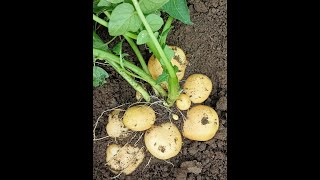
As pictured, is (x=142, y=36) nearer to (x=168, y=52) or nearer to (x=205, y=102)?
(x=168, y=52)

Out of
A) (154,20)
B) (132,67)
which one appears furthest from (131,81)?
(154,20)

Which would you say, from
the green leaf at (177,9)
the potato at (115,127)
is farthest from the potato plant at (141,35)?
the potato at (115,127)

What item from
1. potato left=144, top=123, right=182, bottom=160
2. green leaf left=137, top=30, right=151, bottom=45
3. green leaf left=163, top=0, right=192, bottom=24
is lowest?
potato left=144, top=123, right=182, bottom=160

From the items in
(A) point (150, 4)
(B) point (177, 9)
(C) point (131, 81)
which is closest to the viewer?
(A) point (150, 4)

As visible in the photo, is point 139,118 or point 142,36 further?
point 139,118

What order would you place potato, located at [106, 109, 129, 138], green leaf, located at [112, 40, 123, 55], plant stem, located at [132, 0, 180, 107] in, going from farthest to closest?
potato, located at [106, 109, 129, 138], green leaf, located at [112, 40, 123, 55], plant stem, located at [132, 0, 180, 107]

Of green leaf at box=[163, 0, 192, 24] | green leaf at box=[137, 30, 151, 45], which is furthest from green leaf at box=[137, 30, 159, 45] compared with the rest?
green leaf at box=[163, 0, 192, 24]

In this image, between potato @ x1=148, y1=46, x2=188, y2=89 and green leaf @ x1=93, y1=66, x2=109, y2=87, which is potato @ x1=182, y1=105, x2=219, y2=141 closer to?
potato @ x1=148, y1=46, x2=188, y2=89

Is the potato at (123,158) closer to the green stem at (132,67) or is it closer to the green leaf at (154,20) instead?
the green stem at (132,67)
